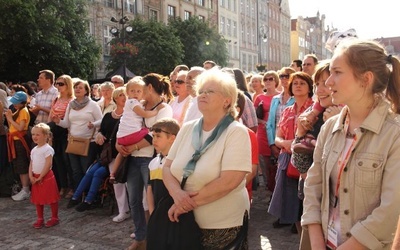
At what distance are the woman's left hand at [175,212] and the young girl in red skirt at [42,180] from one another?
350 cm

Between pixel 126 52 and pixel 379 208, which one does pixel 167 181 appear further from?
pixel 126 52

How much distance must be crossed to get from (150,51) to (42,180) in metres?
22.8

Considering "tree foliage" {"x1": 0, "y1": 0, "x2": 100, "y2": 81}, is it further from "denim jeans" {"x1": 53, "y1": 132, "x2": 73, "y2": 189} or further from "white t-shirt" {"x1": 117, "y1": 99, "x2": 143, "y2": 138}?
"white t-shirt" {"x1": 117, "y1": 99, "x2": 143, "y2": 138}

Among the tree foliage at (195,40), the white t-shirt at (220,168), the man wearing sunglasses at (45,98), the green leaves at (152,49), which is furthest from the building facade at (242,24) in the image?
the white t-shirt at (220,168)

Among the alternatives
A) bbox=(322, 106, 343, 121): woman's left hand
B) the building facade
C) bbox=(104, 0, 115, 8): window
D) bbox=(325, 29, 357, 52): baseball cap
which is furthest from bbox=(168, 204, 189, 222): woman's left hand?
bbox=(104, 0, 115, 8): window

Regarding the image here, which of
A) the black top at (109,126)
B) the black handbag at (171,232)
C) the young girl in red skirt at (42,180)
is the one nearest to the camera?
the black handbag at (171,232)

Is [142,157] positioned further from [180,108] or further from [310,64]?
[310,64]

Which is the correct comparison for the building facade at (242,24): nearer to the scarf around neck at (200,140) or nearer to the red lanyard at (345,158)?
the scarf around neck at (200,140)

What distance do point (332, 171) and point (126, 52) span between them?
19595 millimetres

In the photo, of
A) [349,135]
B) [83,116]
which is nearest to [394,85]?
[349,135]

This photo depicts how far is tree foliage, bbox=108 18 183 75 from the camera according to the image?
1097 inches

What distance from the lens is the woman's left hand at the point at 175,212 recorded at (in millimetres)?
2877

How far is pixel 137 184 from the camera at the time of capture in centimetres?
497

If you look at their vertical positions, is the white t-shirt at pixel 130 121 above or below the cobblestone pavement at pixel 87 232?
above
